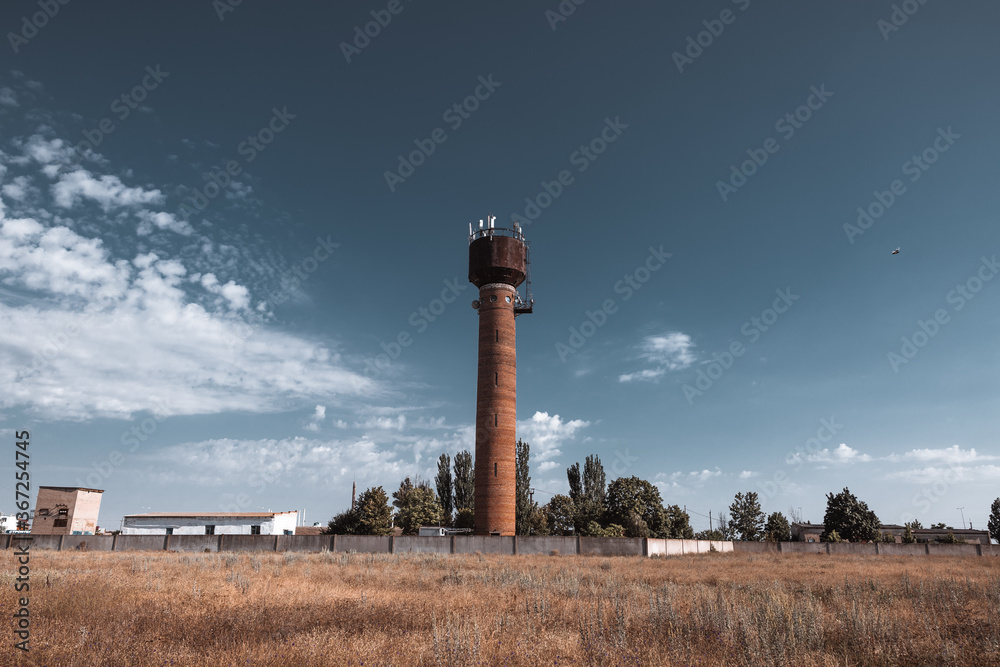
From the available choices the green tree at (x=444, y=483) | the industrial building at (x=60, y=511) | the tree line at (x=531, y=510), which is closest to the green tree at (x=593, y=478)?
the tree line at (x=531, y=510)

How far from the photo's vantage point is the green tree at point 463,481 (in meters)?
71.0

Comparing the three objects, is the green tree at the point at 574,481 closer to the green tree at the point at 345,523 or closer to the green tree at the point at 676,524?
the green tree at the point at 676,524

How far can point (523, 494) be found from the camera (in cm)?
6688

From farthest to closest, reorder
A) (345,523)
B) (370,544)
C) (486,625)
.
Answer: (345,523), (370,544), (486,625)

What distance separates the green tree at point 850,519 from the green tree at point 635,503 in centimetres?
1919

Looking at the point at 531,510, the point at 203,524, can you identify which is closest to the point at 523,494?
the point at 531,510

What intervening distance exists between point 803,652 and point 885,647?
5.28 feet

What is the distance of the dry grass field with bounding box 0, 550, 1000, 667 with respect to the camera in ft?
30.2

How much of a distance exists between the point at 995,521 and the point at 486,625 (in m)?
103

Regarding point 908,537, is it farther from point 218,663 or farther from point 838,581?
point 218,663

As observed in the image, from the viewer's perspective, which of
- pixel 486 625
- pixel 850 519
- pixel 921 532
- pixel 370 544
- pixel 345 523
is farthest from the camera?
pixel 921 532

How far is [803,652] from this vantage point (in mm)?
9570

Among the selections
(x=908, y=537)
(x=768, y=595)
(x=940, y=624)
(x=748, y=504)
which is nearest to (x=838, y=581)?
(x=768, y=595)

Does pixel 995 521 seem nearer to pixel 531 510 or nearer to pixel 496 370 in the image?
pixel 531 510
